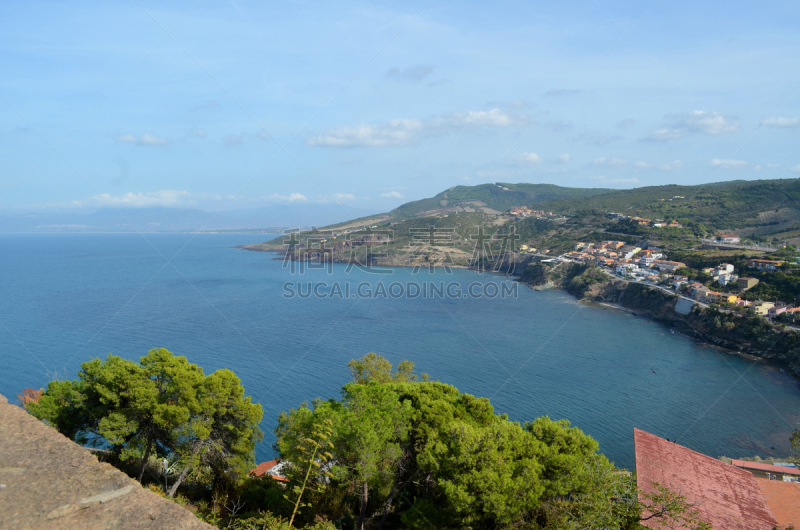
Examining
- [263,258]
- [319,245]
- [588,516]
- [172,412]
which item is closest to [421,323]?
[172,412]

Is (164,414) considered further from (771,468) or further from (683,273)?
(683,273)

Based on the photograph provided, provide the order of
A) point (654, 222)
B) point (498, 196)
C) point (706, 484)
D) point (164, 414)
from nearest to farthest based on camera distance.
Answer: point (706, 484), point (164, 414), point (654, 222), point (498, 196)

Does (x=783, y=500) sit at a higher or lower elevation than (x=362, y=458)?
lower

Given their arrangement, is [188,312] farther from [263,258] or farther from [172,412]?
[263,258]

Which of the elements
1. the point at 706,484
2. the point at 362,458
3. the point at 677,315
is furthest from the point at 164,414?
the point at 677,315

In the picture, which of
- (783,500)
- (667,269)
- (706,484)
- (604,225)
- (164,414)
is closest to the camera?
(706,484)

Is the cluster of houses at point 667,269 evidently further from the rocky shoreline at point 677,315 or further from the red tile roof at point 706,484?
the red tile roof at point 706,484
